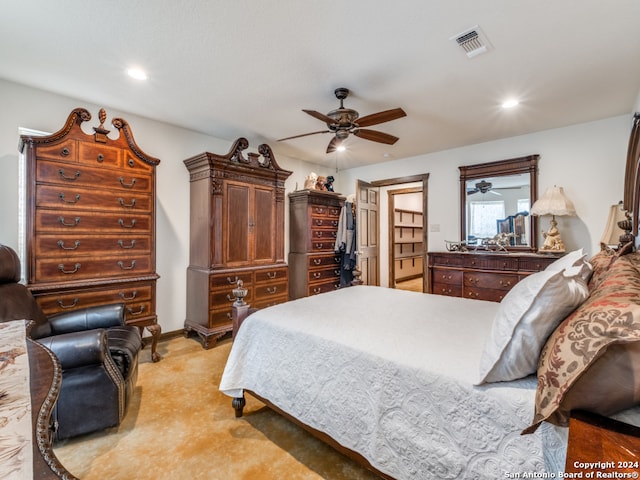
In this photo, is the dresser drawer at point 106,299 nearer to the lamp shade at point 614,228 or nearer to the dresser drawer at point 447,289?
the dresser drawer at point 447,289

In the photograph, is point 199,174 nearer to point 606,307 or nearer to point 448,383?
point 448,383

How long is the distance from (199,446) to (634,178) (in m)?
3.57

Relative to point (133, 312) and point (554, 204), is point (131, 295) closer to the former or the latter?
point (133, 312)

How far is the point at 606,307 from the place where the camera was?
0.85 m

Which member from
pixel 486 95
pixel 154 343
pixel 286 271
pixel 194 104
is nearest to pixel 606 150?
pixel 486 95

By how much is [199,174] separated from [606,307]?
3.61m

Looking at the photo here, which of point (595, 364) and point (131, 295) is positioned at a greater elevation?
point (595, 364)

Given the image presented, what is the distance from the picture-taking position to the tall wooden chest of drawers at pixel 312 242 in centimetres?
449

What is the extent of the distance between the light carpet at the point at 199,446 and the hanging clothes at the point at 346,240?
2924 millimetres

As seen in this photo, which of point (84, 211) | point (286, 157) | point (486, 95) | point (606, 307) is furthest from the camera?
point (286, 157)

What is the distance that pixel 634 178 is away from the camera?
2305 mm

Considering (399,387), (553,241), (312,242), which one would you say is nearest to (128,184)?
(312,242)

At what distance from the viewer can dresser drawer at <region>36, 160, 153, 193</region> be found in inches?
93.3

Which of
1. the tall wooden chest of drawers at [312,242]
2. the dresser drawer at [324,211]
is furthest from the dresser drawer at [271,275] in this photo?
the dresser drawer at [324,211]
